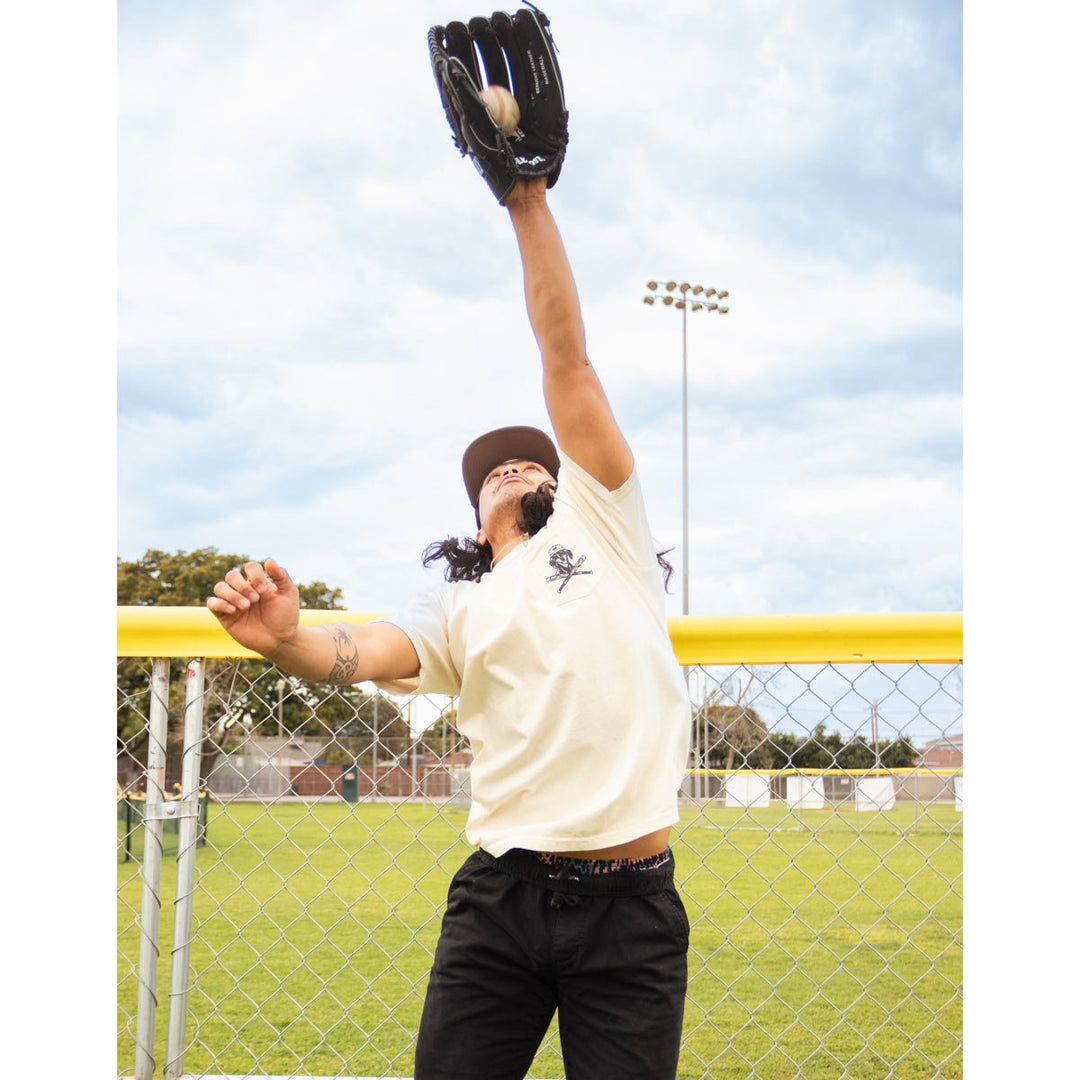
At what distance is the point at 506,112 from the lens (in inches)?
65.6

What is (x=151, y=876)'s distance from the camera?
2154mm

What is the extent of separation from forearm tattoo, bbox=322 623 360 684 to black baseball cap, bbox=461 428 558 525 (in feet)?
1.56

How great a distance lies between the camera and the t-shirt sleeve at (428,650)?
74.1 inches

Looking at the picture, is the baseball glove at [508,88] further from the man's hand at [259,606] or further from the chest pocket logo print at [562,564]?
the man's hand at [259,606]

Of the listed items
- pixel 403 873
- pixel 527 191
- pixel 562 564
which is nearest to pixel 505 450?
pixel 562 564

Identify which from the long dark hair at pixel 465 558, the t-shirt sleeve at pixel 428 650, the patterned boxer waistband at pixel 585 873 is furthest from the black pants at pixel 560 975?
the long dark hair at pixel 465 558

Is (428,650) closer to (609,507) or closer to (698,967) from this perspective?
(609,507)

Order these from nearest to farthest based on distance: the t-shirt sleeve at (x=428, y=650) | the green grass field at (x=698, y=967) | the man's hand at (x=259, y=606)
→ 1. the man's hand at (x=259, y=606)
2. the t-shirt sleeve at (x=428, y=650)
3. the green grass field at (x=698, y=967)

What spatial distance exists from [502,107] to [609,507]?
28.0 inches

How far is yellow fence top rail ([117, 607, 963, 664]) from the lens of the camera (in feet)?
7.04

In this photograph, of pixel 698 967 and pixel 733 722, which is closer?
pixel 733 722

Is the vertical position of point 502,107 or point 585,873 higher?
point 502,107
